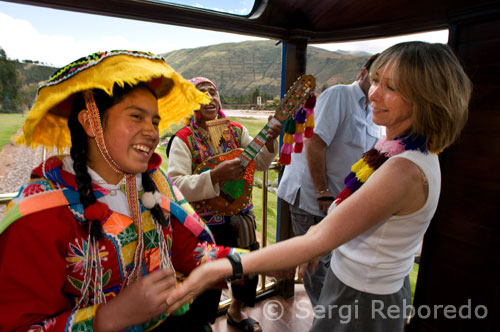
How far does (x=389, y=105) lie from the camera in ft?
3.95

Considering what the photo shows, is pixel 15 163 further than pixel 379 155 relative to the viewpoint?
Yes

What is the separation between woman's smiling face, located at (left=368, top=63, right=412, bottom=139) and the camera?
1.19 metres

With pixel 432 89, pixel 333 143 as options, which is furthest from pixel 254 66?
pixel 432 89

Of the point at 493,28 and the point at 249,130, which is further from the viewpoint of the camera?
the point at 249,130

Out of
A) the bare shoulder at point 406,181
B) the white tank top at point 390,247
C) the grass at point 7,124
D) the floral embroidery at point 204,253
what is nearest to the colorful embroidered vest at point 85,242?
the floral embroidery at point 204,253

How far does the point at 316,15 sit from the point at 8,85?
2.29m

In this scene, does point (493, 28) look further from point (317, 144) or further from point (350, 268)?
point (350, 268)

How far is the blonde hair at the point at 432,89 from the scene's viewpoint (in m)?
1.11

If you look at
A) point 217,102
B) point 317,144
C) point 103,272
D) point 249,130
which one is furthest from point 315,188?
point 103,272

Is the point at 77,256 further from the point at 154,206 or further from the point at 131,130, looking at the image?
the point at 131,130

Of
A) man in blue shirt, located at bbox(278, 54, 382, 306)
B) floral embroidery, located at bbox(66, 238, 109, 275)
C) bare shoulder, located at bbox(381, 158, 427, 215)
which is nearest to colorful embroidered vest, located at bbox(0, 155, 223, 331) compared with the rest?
floral embroidery, located at bbox(66, 238, 109, 275)

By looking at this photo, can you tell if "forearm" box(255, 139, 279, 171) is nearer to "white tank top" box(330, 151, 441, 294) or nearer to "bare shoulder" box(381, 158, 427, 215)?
"white tank top" box(330, 151, 441, 294)

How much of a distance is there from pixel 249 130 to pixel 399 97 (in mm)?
1526

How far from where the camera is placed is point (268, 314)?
2.94m
